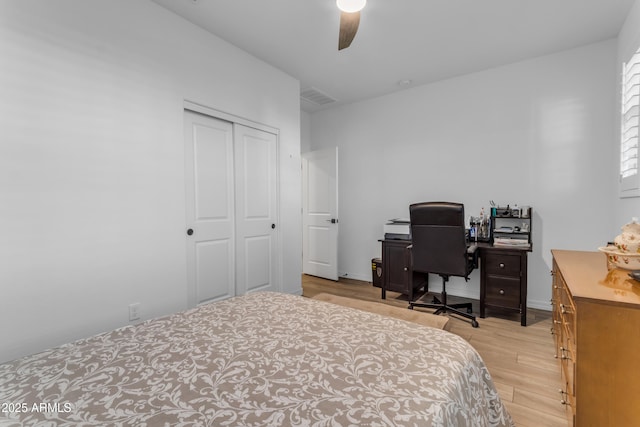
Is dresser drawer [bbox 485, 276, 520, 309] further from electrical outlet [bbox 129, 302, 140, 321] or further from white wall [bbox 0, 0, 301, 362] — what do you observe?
electrical outlet [bbox 129, 302, 140, 321]

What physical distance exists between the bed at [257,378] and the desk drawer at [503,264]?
2083mm

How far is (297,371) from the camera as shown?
0.96 metres

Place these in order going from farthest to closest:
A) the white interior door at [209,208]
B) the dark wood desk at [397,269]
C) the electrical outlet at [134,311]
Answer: the dark wood desk at [397,269] → the white interior door at [209,208] → the electrical outlet at [134,311]

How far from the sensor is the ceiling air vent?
13.7 feet

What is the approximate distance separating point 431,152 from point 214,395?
384cm

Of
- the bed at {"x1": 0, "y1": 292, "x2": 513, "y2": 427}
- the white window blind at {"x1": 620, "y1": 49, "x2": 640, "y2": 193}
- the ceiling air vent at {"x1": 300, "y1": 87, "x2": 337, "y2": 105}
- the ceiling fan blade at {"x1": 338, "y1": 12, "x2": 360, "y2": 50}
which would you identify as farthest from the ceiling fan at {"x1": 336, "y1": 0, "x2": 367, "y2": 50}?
the ceiling air vent at {"x1": 300, "y1": 87, "x2": 337, "y2": 105}

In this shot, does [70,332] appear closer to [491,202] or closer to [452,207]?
[452,207]

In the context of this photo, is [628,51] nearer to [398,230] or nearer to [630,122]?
[630,122]

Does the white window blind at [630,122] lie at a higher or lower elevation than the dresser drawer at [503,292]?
higher

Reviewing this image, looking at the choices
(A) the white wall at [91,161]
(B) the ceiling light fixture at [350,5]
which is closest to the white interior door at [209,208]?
(A) the white wall at [91,161]

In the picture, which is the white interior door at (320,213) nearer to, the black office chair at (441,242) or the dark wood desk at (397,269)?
the dark wood desk at (397,269)

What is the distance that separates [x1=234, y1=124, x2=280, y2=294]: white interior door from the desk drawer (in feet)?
7.67

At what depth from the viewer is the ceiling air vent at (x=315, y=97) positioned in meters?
4.17

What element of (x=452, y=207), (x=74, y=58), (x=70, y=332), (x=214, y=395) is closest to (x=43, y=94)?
(x=74, y=58)
